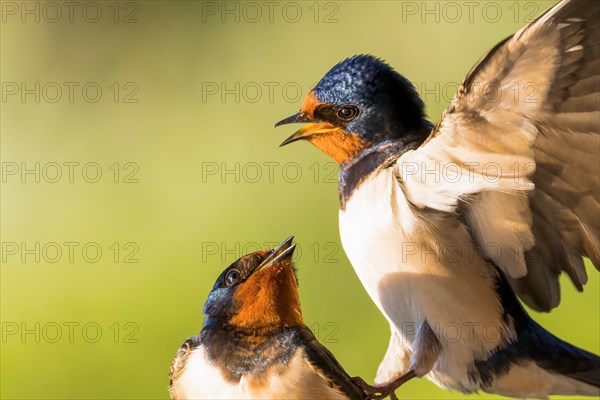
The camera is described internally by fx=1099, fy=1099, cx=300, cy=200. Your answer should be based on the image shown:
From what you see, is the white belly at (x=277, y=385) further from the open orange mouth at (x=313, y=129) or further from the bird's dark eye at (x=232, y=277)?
the open orange mouth at (x=313, y=129)

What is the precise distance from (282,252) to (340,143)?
236 millimetres

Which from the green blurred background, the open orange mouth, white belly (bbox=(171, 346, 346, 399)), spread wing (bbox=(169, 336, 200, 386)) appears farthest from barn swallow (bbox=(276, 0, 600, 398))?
the green blurred background

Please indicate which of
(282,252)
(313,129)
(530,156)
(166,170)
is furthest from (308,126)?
(166,170)

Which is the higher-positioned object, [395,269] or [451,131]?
[451,131]

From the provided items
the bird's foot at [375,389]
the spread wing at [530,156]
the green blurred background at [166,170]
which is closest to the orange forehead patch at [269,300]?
the bird's foot at [375,389]

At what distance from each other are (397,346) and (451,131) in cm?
48

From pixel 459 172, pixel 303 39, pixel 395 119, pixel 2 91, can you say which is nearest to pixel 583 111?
pixel 459 172

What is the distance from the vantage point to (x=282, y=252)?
1.54 m

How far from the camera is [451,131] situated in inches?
57.1

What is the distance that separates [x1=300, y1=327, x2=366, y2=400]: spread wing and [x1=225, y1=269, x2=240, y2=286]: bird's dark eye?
0.15 metres

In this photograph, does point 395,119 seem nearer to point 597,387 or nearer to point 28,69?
point 597,387

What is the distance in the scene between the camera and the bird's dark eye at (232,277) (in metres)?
1.61

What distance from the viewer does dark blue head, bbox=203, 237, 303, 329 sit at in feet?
5.10

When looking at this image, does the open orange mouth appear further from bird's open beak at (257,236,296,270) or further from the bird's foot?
the bird's foot
